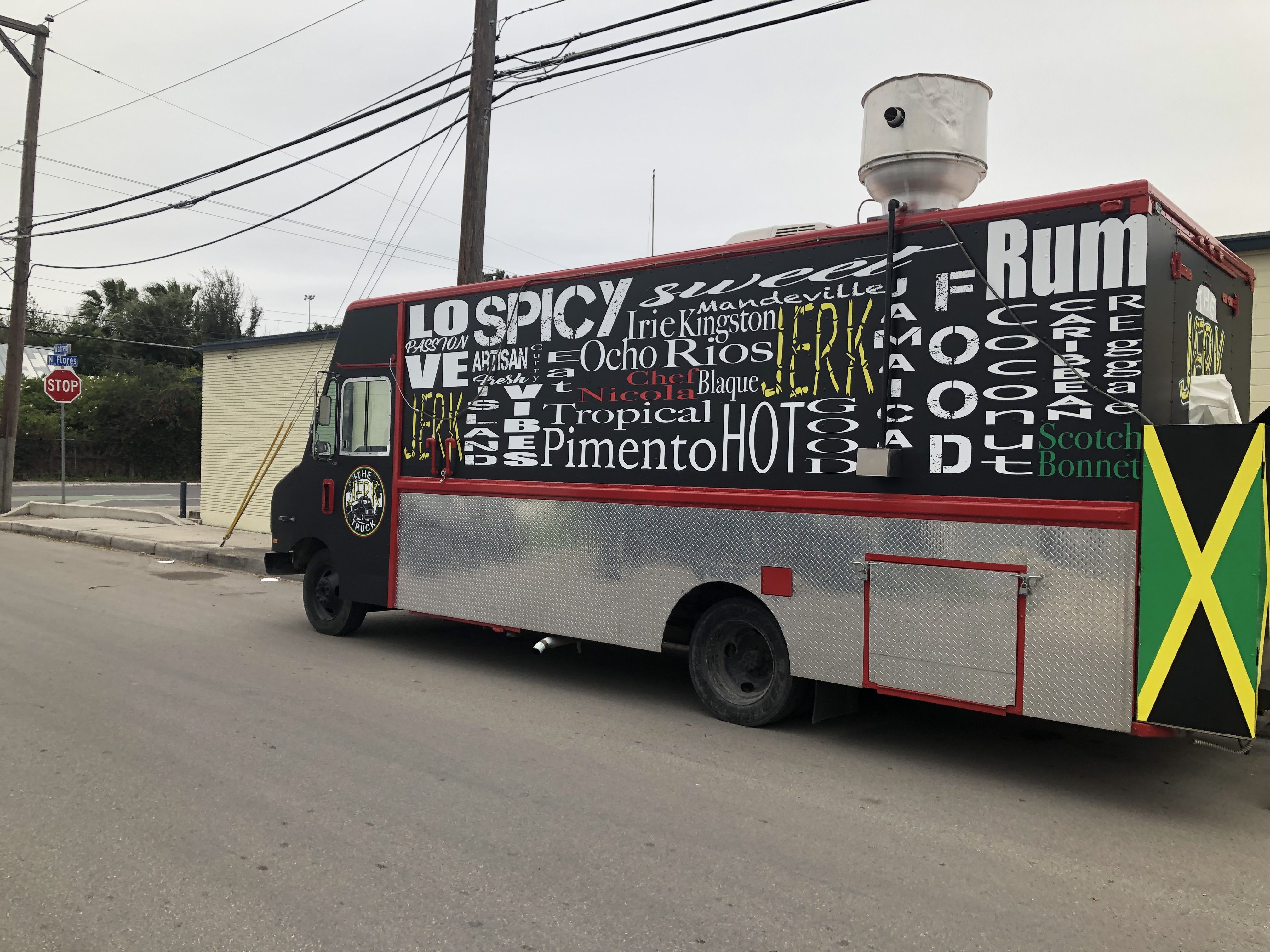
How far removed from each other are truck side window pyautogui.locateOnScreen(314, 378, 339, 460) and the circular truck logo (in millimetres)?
439

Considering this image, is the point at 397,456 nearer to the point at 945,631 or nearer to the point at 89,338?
the point at 945,631

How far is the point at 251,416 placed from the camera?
17922 millimetres

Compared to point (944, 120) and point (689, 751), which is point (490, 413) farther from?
point (944, 120)

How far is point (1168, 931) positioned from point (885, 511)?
2.53 metres

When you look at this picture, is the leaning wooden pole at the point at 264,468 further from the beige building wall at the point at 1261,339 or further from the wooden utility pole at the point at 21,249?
the beige building wall at the point at 1261,339

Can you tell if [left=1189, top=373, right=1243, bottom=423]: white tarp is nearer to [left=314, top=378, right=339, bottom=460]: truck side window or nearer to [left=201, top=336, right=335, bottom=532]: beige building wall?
[left=314, top=378, right=339, bottom=460]: truck side window

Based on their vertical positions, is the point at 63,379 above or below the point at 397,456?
above

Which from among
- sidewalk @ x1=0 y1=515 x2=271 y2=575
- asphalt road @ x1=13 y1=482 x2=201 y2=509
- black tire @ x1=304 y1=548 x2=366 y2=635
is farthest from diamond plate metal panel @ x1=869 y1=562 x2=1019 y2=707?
asphalt road @ x1=13 y1=482 x2=201 y2=509

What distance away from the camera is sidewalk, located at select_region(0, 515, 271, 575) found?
14727mm

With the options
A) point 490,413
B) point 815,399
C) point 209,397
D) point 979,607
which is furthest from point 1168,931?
point 209,397

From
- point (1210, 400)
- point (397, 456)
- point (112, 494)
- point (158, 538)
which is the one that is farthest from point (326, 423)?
point (112, 494)

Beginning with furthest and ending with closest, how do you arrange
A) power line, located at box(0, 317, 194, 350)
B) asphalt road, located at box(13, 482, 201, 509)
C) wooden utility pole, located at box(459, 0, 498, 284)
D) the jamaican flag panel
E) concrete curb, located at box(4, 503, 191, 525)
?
power line, located at box(0, 317, 194, 350)
asphalt road, located at box(13, 482, 201, 509)
concrete curb, located at box(4, 503, 191, 525)
wooden utility pole, located at box(459, 0, 498, 284)
the jamaican flag panel

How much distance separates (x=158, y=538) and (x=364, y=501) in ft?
32.4

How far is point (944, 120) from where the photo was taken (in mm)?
5891
